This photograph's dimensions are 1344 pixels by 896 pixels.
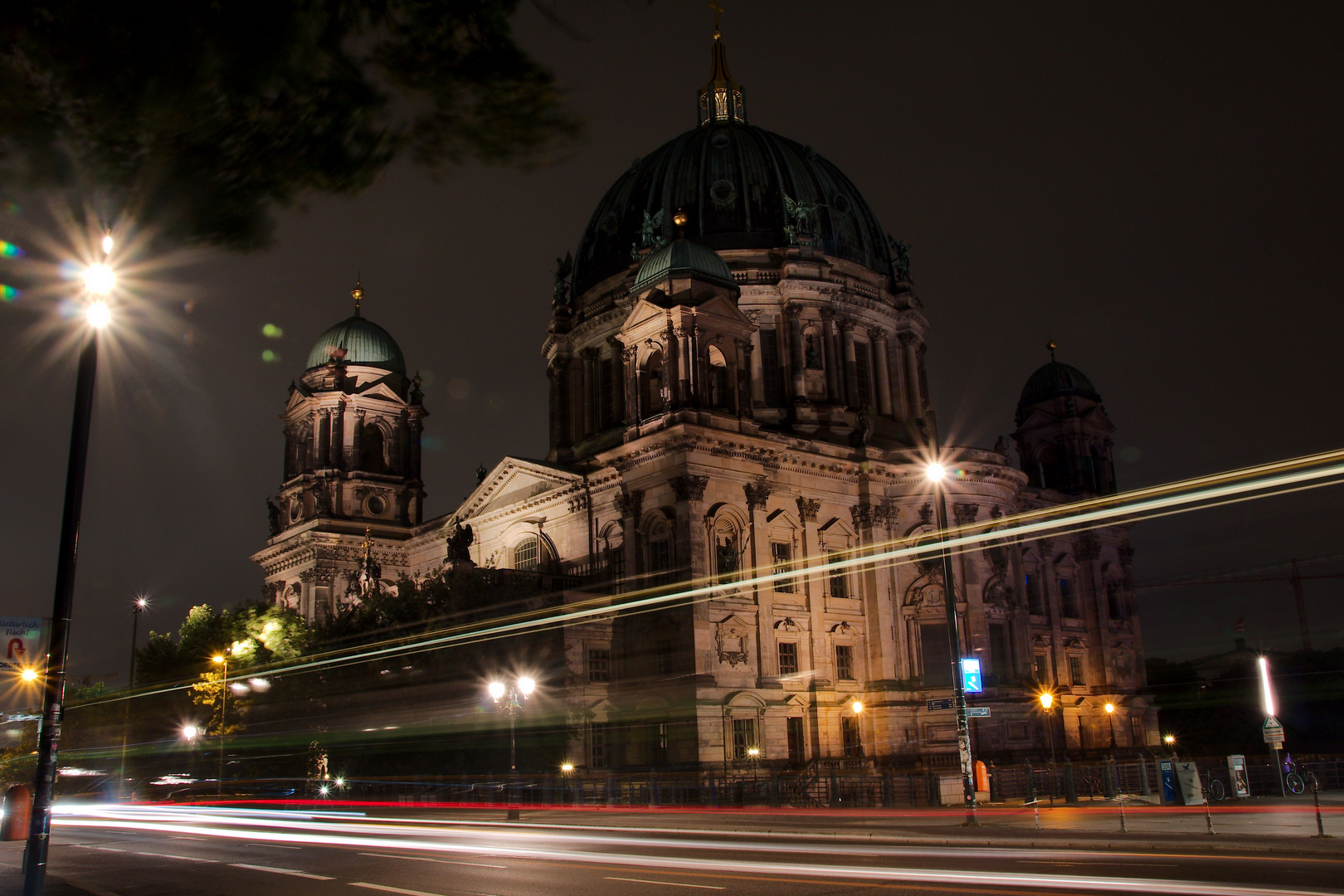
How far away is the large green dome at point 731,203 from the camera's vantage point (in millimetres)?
61156

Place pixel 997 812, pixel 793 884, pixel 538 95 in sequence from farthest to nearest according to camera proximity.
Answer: pixel 997 812
pixel 793 884
pixel 538 95

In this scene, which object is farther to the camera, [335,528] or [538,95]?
[335,528]

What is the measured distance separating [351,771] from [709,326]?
2596 cm

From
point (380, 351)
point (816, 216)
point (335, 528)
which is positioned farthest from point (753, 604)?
point (380, 351)

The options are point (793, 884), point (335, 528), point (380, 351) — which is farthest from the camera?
point (380, 351)

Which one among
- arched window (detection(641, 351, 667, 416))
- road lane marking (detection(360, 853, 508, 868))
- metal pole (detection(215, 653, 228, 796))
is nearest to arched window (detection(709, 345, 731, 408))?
arched window (detection(641, 351, 667, 416))

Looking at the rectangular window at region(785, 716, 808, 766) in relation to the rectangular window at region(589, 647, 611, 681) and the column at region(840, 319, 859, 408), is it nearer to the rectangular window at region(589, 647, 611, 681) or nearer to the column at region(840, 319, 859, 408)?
the rectangular window at region(589, 647, 611, 681)

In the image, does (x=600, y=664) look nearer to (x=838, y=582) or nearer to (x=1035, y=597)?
(x=838, y=582)

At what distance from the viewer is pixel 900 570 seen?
52625 mm

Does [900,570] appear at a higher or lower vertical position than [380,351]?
lower

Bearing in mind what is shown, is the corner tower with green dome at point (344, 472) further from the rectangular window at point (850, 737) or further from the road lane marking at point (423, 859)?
the road lane marking at point (423, 859)

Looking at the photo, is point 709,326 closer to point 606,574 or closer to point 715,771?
point 606,574

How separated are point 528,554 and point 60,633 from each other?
4266 centimetres

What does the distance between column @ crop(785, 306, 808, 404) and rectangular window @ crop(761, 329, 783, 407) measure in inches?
38.6
